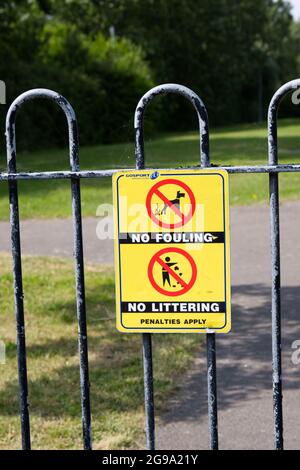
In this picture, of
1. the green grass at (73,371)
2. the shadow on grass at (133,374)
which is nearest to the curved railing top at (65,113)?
the green grass at (73,371)

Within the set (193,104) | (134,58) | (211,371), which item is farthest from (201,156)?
(134,58)

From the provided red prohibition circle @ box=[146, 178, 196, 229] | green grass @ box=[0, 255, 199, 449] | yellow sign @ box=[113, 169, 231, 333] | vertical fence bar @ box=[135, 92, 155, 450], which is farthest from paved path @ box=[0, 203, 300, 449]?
red prohibition circle @ box=[146, 178, 196, 229]

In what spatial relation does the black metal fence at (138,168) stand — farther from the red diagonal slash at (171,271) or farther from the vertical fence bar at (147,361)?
the red diagonal slash at (171,271)

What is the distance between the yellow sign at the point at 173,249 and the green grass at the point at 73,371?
1748mm

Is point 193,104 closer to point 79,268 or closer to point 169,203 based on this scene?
point 169,203

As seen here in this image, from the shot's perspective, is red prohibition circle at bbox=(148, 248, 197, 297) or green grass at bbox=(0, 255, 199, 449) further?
green grass at bbox=(0, 255, 199, 449)

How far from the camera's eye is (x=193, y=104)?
2494mm

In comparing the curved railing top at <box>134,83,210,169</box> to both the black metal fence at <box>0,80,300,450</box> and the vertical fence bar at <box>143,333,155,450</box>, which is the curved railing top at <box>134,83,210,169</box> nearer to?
the black metal fence at <box>0,80,300,450</box>

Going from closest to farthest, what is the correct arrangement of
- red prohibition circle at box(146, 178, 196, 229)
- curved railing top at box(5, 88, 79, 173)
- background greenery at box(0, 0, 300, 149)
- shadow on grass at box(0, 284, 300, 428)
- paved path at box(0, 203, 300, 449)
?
red prohibition circle at box(146, 178, 196, 229) → curved railing top at box(5, 88, 79, 173) → paved path at box(0, 203, 300, 449) → shadow on grass at box(0, 284, 300, 428) → background greenery at box(0, 0, 300, 149)

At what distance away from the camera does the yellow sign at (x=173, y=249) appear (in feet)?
8.02

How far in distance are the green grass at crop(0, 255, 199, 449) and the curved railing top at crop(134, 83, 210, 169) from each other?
2.01 metres

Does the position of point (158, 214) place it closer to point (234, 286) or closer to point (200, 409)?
point (200, 409)

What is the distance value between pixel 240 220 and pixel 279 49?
53.3 m

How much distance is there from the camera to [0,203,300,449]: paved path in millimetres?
4234
